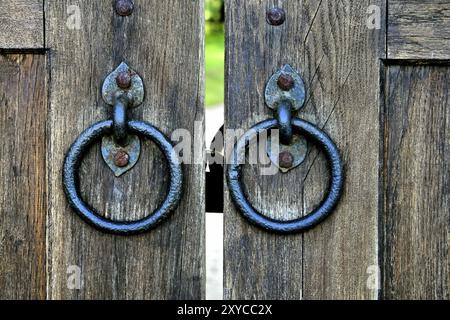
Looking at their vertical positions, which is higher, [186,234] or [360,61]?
[360,61]

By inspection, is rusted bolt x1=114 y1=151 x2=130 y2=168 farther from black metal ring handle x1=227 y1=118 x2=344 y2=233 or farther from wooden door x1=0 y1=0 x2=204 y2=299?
black metal ring handle x1=227 y1=118 x2=344 y2=233

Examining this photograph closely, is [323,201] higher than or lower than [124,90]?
lower

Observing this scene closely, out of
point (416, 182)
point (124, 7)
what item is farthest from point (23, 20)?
point (416, 182)

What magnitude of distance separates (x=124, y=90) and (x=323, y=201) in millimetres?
318

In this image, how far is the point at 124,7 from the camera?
3.32ft

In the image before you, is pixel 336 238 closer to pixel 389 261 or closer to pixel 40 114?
pixel 389 261

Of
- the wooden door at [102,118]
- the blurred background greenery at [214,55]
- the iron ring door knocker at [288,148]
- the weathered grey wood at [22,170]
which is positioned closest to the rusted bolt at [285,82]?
the iron ring door knocker at [288,148]

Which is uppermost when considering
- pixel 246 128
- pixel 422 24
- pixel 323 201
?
pixel 422 24

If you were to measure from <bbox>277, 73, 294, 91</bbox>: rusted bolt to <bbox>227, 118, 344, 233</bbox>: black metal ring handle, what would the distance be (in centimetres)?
5

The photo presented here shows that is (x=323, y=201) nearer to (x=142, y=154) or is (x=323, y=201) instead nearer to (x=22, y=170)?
(x=142, y=154)

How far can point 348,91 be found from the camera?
1.02 meters

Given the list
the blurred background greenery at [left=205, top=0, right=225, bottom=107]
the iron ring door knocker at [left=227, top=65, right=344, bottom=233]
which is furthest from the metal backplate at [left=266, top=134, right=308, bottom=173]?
the blurred background greenery at [left=205, top=0, right=225, bottom=107]
